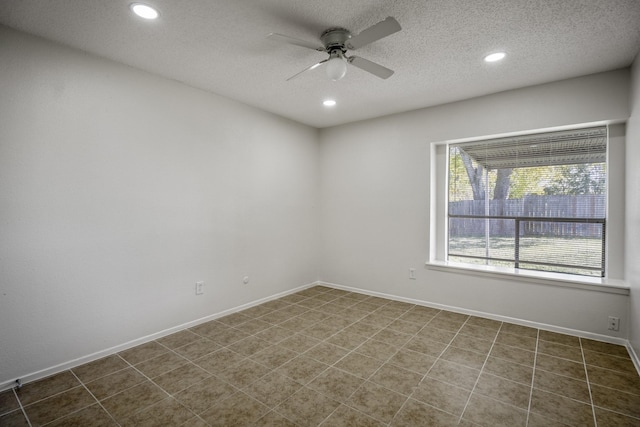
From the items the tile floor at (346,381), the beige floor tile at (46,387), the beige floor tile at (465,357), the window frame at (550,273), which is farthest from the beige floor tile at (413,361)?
the beige floor tile at (46,387)

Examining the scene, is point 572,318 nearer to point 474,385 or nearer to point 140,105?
point 474,385

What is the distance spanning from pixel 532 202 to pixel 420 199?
1.21 meters

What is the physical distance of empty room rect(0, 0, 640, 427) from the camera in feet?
6.66

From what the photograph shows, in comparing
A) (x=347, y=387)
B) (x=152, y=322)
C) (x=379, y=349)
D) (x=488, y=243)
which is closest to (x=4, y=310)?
(x=152, y=322)

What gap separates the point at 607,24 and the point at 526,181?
1.66m

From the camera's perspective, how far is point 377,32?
1909 mm

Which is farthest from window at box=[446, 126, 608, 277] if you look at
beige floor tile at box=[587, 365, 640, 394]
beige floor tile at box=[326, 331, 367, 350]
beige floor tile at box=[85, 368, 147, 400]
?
beige floor tile at box=[85, 368, 147, 400]

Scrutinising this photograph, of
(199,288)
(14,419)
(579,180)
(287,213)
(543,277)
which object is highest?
(579,180)

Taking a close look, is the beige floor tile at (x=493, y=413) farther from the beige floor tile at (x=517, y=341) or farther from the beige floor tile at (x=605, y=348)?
the beige floor tile at (x=605, y=348)

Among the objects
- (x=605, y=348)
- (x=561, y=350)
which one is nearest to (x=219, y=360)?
(x=561, y=350)

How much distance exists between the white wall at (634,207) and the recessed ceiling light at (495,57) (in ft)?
3.51

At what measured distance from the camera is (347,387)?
7.16 ft

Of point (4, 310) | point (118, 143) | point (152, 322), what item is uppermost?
point (118, 143)

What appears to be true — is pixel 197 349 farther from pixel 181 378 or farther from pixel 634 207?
pixel 634 207
